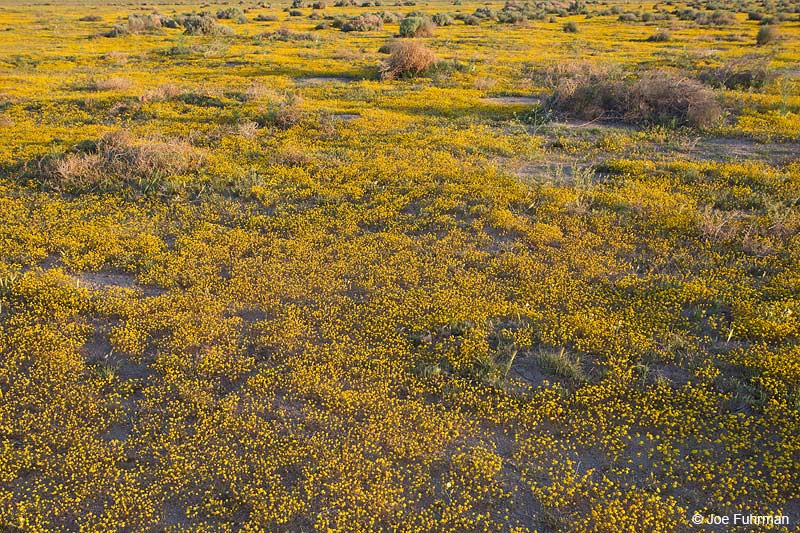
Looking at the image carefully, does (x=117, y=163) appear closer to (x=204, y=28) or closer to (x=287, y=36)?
(x=287, y=36)

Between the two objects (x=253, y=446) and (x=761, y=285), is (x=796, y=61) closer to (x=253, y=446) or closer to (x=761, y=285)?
(x=761, y=285)

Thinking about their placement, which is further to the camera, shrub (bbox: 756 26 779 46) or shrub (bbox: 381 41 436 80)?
shrub (bbox: 756 26 779 46)

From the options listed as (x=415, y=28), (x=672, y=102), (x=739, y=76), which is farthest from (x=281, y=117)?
(x=415, y=28)

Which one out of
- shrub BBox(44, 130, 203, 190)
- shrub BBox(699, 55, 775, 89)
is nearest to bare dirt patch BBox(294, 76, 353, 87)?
shrub BBox(44, 130, 203, 190)

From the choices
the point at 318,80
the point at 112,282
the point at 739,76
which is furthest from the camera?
the point at 318,80

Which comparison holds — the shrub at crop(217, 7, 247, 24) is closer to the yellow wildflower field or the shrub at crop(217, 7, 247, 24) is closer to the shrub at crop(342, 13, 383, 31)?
the shrub at crop(342, 13, 383, 31)

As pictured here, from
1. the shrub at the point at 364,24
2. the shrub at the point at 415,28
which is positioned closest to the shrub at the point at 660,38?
the shrub at the point at 415,28

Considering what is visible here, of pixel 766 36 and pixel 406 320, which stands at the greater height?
pixel 766 36
